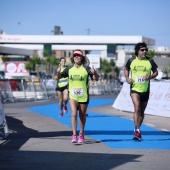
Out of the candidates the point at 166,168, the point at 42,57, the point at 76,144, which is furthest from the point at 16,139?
the point at 42,57

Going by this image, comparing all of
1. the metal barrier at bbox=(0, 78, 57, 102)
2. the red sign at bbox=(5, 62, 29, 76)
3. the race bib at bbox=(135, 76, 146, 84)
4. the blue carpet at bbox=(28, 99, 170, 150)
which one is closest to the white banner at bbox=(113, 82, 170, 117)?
the blue carpet at bbox=(28, 99, 170, 150)

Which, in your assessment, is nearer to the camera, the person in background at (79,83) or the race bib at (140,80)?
the person in background at (79,83)

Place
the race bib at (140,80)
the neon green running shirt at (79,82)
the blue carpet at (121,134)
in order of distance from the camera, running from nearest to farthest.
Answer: the blue carpet at (121,134)
the neon green running shirt at (79,82)
the race bib at (140,80)

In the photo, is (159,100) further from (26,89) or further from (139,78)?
(26,89)

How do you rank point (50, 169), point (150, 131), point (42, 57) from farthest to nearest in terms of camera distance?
1. point (42, 57)
2. point (150, 131)
3. point (50, 169)

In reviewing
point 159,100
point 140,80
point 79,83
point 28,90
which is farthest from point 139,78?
point 28,90

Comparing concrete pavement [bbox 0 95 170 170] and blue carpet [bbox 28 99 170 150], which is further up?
concrete pavement [bbox 0 95 170 170]

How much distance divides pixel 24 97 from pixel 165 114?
16096 mm

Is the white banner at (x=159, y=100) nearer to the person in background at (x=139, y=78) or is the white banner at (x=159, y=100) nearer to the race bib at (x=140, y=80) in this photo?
the person in background at (x=139, y=78)

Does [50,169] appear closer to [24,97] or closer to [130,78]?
[130,78]

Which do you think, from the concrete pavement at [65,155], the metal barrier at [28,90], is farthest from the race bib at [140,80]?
the metal barrier at [28,90]

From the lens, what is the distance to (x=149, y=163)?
891cm

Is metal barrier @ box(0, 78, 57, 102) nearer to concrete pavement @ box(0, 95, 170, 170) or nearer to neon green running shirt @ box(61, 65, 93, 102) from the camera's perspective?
concrete pavement @ box(0, 95, 170, 170)

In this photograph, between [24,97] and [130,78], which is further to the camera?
[24,97]
